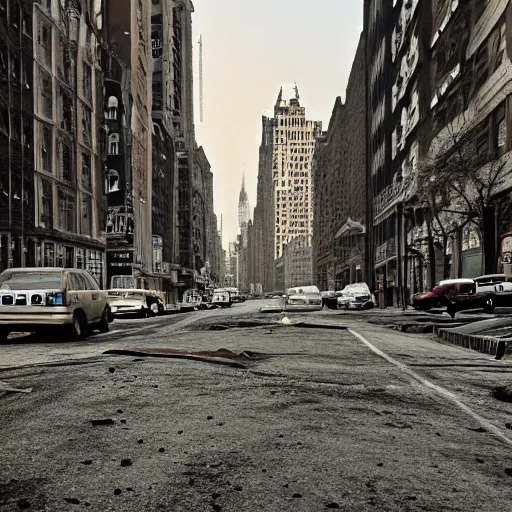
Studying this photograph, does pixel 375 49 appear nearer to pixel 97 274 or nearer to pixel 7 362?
pixel 97 274

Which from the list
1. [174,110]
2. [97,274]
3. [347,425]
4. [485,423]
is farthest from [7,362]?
[174,110]

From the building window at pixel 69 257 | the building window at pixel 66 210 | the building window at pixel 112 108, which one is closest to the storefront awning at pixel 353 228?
the building window at pixel 112 108

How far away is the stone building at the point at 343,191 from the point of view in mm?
99500

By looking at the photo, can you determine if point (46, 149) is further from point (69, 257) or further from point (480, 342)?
point (480, 342)

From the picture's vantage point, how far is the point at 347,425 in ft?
17.4

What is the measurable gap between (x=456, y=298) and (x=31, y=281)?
2089 centimetres

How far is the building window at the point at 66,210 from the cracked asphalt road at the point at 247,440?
114 feet

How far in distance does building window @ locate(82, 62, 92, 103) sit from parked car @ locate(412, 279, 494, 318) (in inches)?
1176

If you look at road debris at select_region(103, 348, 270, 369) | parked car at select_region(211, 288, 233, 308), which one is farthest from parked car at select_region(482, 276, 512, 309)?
parked car at select_region(211, 288, 233, 308)

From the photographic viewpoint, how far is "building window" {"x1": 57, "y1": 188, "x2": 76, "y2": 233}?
42000mm

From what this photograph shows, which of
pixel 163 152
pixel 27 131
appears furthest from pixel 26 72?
pixel 163 152

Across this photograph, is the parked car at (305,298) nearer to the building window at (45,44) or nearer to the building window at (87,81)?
the building window at (45,44)

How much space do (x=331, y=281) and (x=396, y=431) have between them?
135 metres

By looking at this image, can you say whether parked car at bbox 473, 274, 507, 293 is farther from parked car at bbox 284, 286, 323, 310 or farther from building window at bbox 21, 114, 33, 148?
building window at bbox 21, 114, 33, 148
